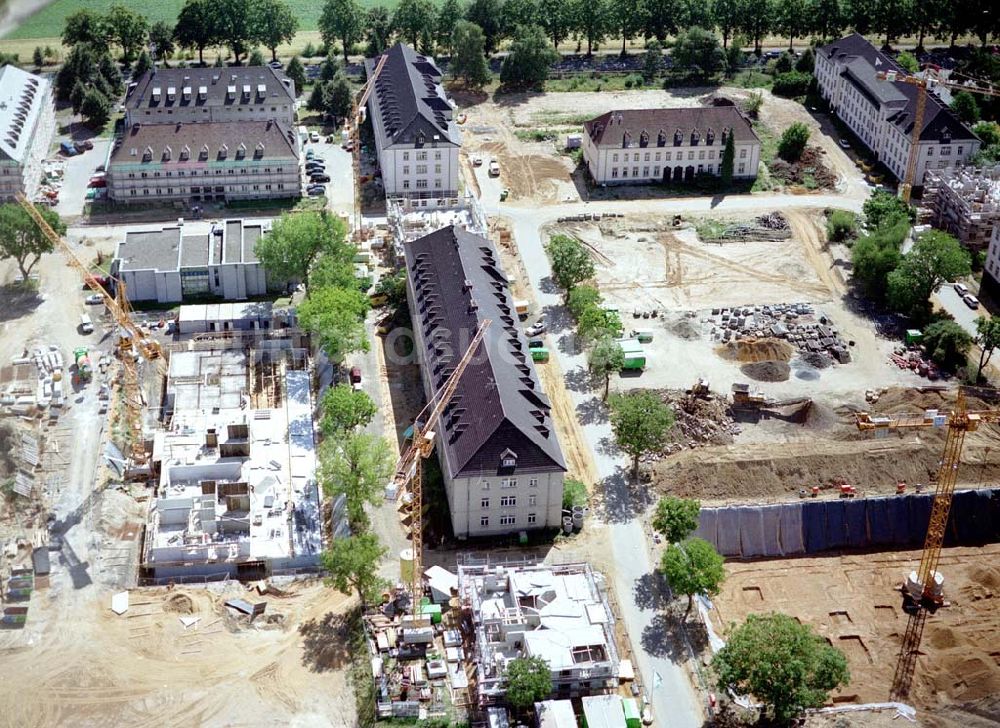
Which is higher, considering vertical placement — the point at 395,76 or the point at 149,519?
the point at 395,76

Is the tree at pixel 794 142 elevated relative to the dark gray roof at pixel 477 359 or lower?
lower

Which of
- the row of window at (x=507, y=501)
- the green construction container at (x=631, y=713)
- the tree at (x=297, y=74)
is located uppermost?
the tree at (x=297, y=74)

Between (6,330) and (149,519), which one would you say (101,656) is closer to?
(149,519)

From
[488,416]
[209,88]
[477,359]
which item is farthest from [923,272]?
[209,88]

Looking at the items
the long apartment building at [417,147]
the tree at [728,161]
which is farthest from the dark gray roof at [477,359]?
the tree at [728,161]

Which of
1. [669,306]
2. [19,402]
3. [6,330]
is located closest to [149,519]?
[19,402]

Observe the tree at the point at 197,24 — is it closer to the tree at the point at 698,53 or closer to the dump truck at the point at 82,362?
the tree at the point at 698,53
